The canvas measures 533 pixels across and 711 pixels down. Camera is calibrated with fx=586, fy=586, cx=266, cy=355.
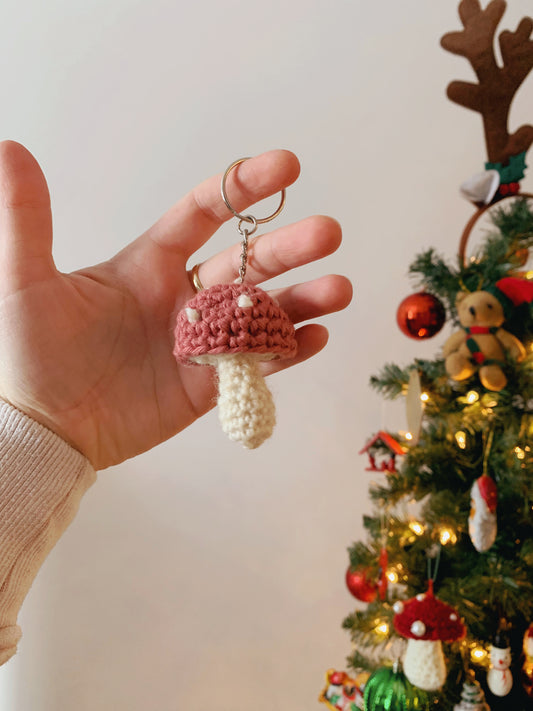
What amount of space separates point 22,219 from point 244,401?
0.28 meters

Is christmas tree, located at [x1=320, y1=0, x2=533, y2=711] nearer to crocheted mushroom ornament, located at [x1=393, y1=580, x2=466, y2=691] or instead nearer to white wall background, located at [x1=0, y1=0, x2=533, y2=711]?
crocheted mushroom ornament, located at [x1=393, y1=580, x2=466, y2=691]

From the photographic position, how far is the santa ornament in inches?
34.0

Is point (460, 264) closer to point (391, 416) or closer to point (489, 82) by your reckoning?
point (489, 82)

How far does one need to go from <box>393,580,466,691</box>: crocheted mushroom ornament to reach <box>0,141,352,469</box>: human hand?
1.49 ft

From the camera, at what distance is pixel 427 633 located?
2.77 ft

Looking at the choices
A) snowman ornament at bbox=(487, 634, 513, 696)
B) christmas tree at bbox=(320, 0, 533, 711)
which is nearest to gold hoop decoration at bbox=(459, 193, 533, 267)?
christmas tree at bbox=(320, 0, 533, 711)

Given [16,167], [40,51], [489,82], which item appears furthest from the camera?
[40,51]

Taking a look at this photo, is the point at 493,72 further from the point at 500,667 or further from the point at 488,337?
the point at 500,667

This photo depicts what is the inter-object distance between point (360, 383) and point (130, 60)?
0.90 meters

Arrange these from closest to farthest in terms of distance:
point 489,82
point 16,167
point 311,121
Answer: point 16,167 → point 489,82 → point 311,121

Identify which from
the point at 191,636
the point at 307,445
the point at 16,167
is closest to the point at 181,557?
the point at 191,636

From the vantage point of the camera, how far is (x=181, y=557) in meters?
1.38

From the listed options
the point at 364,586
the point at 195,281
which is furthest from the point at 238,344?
the point at 364,586

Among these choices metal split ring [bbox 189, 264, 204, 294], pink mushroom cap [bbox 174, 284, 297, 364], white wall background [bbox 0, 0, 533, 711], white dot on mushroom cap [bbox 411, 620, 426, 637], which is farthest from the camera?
white wall background [bbox 0, 0, 533, 711]
